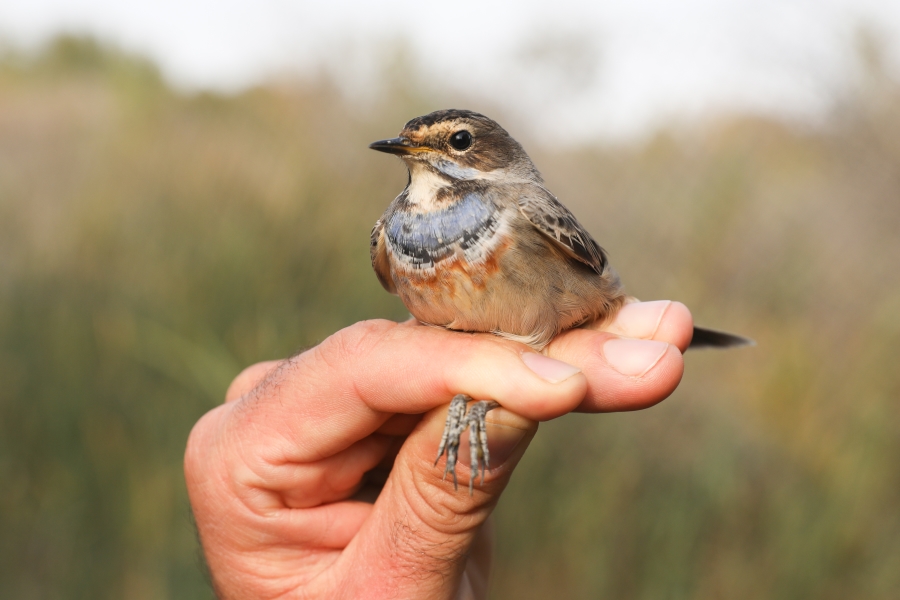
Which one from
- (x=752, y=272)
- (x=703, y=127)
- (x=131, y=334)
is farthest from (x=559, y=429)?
(x=703, y=127)

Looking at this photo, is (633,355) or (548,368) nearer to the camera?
(548,368)

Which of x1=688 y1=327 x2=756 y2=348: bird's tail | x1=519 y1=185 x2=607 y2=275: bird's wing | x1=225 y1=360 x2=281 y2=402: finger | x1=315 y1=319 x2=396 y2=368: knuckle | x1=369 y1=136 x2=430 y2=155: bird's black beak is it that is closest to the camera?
x1=315 y1=319 x2=396 y2=368: knuckle

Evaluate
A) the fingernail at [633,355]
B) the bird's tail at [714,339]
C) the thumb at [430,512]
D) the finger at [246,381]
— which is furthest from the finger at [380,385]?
the bird's tail at [714,339]

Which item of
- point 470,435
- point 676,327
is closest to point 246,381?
point 470,435

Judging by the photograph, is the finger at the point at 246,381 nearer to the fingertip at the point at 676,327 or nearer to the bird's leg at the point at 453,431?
the bird's leg at the point at 453,431

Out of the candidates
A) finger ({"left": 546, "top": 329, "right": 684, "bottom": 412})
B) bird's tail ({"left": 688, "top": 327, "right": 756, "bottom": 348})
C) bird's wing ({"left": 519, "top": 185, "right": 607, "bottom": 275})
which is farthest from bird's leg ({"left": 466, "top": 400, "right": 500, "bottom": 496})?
bird's tail ({"left": 688, "top": 327, "right": 756, "bottom": 348})

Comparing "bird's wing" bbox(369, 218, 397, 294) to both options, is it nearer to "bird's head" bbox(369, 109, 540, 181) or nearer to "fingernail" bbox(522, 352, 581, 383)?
"bird's head" bbox(369, 109, 540, 181)

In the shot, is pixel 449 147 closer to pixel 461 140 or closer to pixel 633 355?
pixel 461 140

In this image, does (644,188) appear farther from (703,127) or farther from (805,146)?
(805,146)
